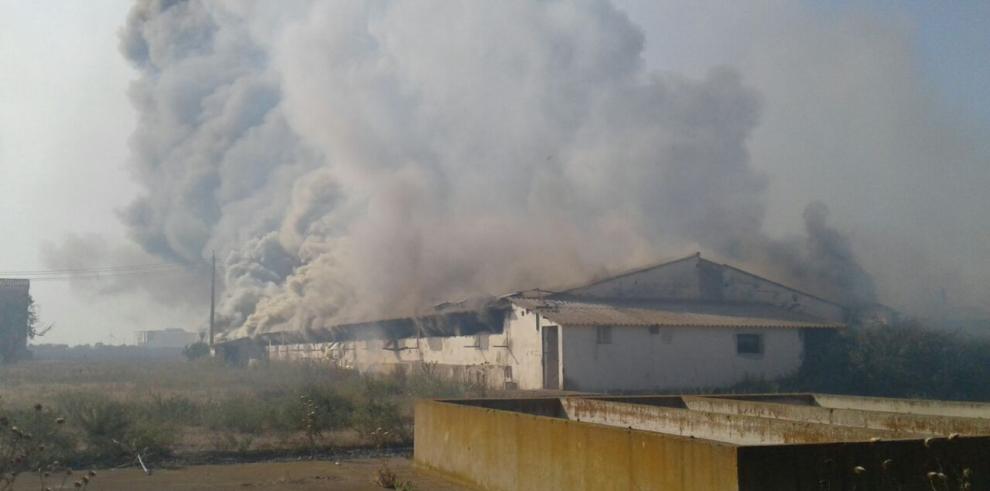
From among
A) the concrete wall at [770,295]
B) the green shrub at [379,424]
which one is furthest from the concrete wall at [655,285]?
the green shrub at [379,424]

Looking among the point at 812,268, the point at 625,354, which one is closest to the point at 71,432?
the point at 625,354

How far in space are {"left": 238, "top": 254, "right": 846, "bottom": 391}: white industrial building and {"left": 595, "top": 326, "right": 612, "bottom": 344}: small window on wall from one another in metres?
0.03

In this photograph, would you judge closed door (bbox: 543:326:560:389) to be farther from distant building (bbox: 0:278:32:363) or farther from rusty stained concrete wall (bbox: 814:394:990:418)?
distant building (bbox: 0:278:32:363)

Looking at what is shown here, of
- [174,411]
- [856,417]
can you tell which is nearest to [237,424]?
[174,411]

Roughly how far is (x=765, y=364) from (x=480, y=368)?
999 centimetres

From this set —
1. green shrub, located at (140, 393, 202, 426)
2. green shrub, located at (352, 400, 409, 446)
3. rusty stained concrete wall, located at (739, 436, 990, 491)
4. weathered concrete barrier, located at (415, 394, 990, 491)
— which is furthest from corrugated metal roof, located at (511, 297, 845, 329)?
rusty stained concrete wall, located at (739, 436, 990, 491)

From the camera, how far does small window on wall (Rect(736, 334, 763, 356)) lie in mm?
32400

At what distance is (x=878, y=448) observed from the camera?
7.88 meters

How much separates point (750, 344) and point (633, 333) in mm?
4978

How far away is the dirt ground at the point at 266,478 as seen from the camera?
45.1 ft

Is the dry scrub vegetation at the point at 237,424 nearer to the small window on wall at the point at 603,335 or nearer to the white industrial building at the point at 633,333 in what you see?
the white industrial building at the point at 633,333

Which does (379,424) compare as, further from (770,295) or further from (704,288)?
(770,295)

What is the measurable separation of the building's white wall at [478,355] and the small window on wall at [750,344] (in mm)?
7700

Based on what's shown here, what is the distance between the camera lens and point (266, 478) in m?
14.8
